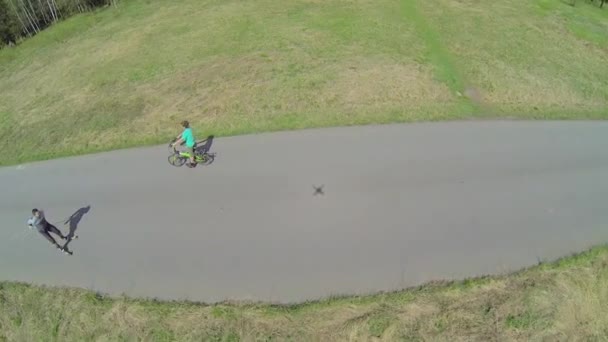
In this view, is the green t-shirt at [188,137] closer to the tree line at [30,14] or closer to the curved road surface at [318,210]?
the curved road surface at [318,210]

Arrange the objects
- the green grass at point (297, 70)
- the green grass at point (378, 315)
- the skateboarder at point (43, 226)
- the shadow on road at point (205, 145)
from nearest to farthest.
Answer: the green grass at point (378, 315) → the skateboarder at point (43, 226) → the shadow on road at point (205, 145) → the green grass at point (297, 70)

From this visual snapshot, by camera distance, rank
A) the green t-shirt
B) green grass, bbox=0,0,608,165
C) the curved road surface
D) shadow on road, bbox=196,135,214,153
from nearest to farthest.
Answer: the curved road surface < the green t-shirt < shadow on road, bbox=196,135,214,153 < green grass, bbox=0,0,608,165

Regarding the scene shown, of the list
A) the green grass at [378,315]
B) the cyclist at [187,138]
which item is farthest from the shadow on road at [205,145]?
the green grass at [378,315]

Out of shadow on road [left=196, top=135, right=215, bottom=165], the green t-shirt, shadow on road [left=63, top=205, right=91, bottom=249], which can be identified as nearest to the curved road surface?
shadow on road [left=63, top=205, right=91, bottom=249]

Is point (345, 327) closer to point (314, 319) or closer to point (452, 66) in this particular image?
point (314, 319)

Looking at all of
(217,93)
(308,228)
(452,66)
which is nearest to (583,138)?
(452,66)

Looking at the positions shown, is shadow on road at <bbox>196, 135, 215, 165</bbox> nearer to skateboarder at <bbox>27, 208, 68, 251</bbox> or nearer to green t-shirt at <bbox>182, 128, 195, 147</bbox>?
green t-shirt at <bbox>182, 128, 195, 147</bbox>
